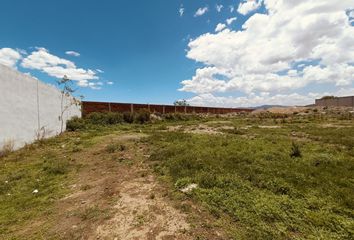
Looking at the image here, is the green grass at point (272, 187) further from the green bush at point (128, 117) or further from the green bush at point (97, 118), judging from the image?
the green bush at point (128, 117)

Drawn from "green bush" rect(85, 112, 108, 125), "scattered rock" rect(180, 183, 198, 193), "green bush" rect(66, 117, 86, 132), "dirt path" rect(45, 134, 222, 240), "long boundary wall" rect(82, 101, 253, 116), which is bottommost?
"dirt path" rect(45, 134, 222, 240)

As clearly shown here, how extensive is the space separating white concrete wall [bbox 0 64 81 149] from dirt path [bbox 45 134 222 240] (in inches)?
138

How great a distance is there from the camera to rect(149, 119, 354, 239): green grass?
105 inches

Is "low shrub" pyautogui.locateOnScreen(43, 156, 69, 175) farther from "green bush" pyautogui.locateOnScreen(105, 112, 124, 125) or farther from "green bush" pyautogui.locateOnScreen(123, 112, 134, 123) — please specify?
"green bush" pyautogui.locateOnScreen(123, 112, 134, 123)

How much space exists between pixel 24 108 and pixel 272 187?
8494 millimetres

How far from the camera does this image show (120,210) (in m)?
3.27

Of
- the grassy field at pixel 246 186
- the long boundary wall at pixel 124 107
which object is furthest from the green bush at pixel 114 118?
the grassy field at pixel 246 186

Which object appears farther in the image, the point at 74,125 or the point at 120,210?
the point at 74,125

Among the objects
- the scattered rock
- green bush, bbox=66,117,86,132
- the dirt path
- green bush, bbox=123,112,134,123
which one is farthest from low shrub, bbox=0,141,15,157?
green bush, bbox=123,112,134,123

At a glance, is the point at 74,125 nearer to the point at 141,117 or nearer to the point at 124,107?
the point at 141,117

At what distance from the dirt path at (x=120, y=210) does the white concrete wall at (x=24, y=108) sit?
3.51 metres

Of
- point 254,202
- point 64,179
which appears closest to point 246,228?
point 254,202

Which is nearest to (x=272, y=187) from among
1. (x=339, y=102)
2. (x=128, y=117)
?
(x=128, y=117)

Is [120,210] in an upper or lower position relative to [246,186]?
lower
